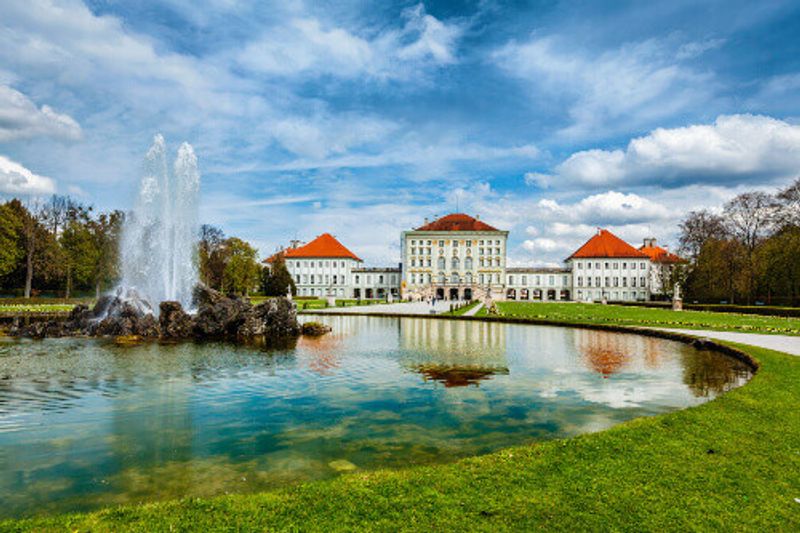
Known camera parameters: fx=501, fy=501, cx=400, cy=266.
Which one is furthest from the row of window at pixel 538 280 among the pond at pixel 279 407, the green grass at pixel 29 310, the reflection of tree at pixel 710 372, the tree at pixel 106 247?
the reflection of tree at pixel 710 372

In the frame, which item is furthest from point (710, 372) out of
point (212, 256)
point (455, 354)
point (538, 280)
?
point (538, 280)

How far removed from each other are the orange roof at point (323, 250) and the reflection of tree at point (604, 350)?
70.3 metres

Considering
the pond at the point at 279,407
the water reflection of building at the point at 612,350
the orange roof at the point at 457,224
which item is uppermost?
the orange roof at the point at 457,224

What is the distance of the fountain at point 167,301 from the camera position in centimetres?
1880

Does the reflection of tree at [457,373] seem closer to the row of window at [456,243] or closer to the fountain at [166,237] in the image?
the fountain at [166,237]

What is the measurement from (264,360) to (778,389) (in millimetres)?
10803

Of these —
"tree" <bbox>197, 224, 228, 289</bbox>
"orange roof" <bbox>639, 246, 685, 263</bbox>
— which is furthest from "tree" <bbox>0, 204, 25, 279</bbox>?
"orange roof" <bbox>639, 246, 685, 263</bbox>

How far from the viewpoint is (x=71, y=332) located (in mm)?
18750

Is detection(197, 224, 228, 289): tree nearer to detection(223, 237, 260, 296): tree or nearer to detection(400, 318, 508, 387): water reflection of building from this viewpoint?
detection(223, 237, 260, 296): tree

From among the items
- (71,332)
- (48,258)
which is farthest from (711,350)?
(48,258)

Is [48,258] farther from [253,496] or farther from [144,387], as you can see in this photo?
[253,496]

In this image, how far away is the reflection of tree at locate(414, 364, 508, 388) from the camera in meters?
10.1

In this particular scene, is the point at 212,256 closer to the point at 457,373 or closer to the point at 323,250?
the point at 323,250

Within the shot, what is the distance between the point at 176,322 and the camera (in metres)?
19.1
